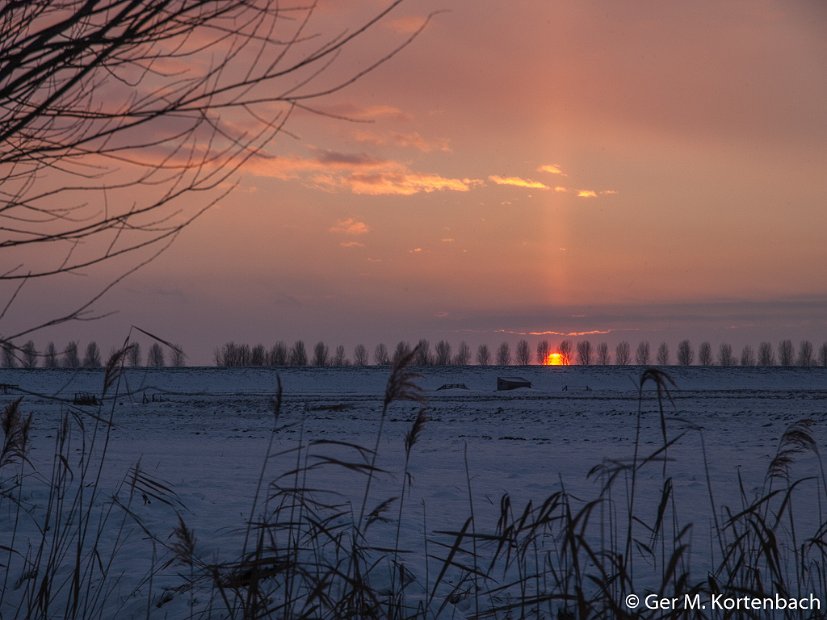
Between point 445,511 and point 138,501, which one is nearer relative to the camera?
point 138,501

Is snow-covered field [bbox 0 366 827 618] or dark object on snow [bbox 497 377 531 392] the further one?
dark object on snow [bbox 497 377 531 392]

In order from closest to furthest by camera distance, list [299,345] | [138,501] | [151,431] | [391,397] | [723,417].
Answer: [391,397]
[138,501]
[151,431]
[723,417]
[299,345]

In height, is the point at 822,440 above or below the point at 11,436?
below

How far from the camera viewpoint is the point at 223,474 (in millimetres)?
11141

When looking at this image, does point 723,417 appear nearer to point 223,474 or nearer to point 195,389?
point 223,474

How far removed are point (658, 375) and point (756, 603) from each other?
269 cm

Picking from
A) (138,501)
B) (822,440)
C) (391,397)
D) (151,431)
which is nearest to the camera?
(391,397)

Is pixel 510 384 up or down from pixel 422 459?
down

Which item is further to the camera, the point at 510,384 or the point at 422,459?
the point at 510,384

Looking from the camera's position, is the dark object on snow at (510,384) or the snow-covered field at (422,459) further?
the dark object on snow at (510,384)

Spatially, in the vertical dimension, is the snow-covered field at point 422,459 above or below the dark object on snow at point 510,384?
above

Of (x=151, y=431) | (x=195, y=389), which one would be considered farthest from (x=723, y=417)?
(x=195, y=389)

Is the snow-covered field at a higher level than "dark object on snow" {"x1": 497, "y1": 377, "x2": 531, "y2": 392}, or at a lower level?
higher

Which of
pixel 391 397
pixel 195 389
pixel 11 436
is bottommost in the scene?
pixel 195 389
